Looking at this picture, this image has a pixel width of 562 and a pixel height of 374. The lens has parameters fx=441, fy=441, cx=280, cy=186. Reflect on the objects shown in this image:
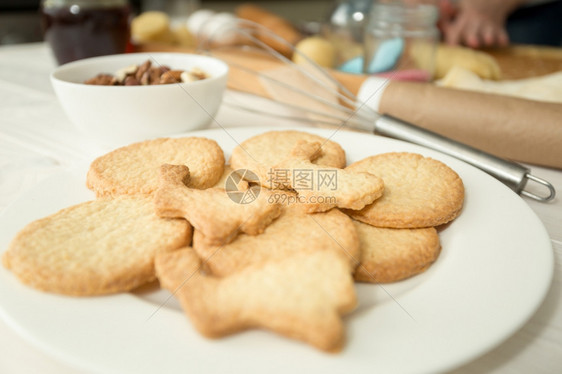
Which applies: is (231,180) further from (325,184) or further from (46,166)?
(46,166)

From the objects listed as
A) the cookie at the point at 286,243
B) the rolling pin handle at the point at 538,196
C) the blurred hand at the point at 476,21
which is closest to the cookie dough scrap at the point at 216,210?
the cookie at the point at 286,243

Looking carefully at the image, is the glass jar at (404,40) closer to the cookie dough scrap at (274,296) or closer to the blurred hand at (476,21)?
the blurred hand at (476,21)

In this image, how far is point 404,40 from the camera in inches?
47.6

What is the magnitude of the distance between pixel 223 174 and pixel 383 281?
312 millimetres

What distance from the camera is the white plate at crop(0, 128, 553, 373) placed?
0.35 m

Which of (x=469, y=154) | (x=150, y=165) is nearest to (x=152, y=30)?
(x=150, y=165)

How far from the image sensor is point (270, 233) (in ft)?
1.69

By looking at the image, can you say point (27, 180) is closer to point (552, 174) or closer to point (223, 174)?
point (223, 174)

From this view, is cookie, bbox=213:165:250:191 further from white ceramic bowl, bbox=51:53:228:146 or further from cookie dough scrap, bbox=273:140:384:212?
white ceramic bowl, bbox=51:53:228:146

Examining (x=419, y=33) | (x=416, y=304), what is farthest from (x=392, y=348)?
(x=419, y=33)

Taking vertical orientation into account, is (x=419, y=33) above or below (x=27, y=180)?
above

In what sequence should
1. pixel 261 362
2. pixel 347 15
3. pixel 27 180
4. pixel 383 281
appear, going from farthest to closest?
pixel 347 15
pixel 27 180
pixel 383 281
pixel 261 362

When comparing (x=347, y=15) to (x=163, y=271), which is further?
(x=347, y=15)

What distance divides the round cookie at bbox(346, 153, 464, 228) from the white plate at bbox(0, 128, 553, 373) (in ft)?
0.16
